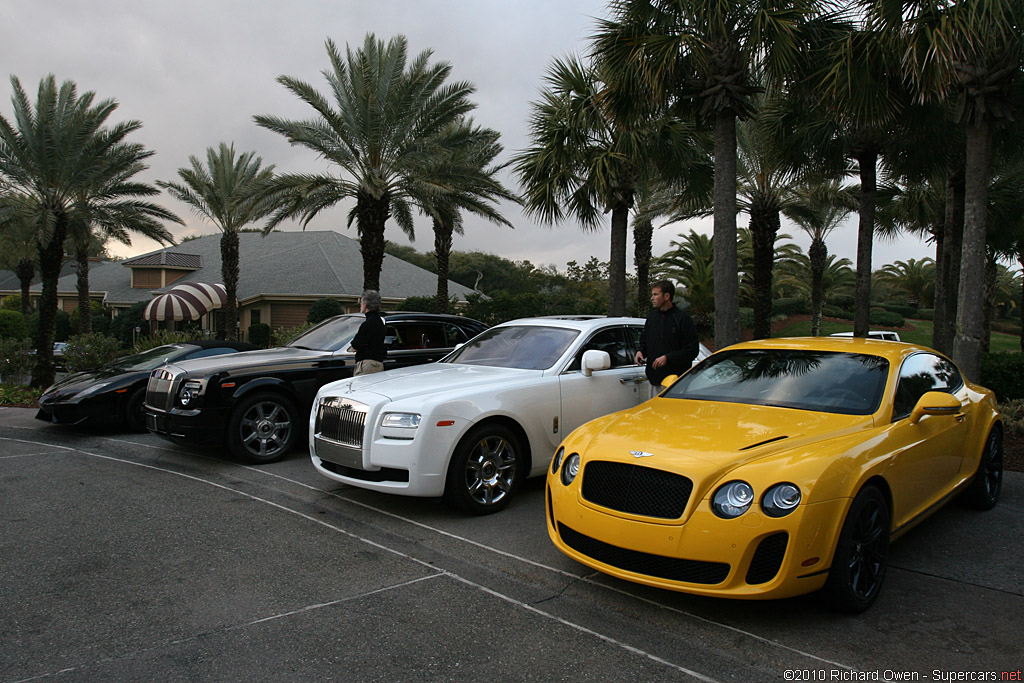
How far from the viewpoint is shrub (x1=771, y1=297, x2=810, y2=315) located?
129 ft

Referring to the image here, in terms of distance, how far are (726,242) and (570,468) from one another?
261 inches

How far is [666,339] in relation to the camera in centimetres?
678

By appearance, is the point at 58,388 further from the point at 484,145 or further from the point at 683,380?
the point at 484,145

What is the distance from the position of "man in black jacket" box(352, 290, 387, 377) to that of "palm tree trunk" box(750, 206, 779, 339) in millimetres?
14723

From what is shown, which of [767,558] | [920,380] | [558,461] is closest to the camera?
[767,558]

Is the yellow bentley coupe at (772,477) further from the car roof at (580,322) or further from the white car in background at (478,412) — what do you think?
the car roof at (580,322)

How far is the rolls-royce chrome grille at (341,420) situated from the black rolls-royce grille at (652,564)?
2.22 metres

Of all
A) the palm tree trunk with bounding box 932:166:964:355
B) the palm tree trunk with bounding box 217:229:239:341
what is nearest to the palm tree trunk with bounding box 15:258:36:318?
the palm tree trunk with bounding box 217:229:239:341

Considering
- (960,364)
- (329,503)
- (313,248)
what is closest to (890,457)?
(329,503)

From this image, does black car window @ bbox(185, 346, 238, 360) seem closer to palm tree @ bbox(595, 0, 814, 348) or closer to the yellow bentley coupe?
palm tree @ bbox(595, 0, 814, 348)

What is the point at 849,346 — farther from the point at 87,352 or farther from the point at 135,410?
the point at 87,352

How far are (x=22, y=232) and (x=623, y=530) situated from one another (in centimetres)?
2159

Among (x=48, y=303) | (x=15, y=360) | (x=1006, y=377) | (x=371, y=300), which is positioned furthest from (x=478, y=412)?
(x=15, y=360)

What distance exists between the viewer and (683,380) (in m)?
5.50
